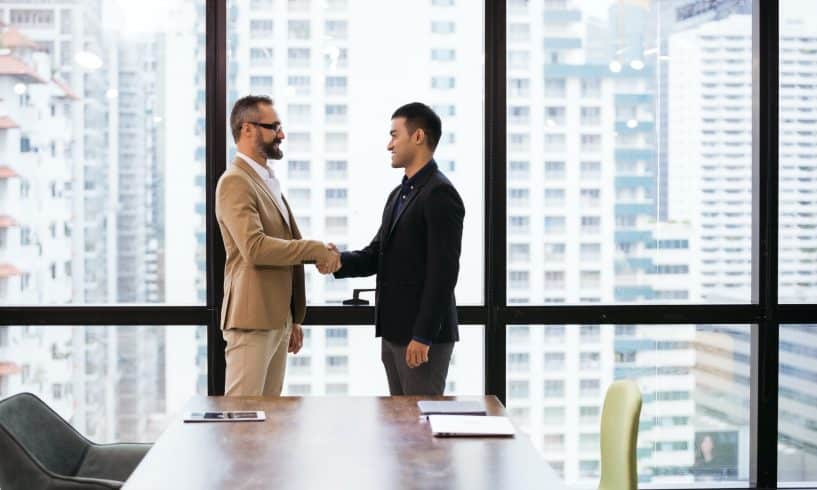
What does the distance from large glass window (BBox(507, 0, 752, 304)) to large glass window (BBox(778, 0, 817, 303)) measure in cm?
18

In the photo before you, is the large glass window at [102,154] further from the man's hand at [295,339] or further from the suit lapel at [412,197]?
the suit lapel at [412,197]

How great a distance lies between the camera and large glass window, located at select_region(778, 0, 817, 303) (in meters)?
4.63

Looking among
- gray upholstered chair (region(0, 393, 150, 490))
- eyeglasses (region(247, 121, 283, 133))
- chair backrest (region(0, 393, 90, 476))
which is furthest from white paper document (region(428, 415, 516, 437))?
eyeglasses (region(247, 121, 283, 133))

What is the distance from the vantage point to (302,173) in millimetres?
4512

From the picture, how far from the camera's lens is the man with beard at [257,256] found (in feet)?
12.0

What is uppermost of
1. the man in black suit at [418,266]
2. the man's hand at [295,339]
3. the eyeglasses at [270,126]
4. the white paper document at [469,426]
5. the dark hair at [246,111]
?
the dark hair at [246,111]

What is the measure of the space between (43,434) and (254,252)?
1.02 m

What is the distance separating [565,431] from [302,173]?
6.04ft

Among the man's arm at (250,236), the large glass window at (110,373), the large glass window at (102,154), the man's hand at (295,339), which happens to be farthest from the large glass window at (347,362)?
the man's arm at (250,236)

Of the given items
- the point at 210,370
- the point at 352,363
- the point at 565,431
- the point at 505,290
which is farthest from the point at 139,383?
the point at 565,431

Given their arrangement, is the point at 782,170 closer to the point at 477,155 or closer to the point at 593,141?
the point at 593,141

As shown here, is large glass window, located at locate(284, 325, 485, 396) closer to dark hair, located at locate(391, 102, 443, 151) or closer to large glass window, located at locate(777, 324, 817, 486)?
dark hair, located at locate(391, 102, 443, 151)

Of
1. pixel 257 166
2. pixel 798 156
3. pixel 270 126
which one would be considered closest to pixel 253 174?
pixel 257 166

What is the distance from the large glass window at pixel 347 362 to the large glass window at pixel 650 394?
0.21 metres
